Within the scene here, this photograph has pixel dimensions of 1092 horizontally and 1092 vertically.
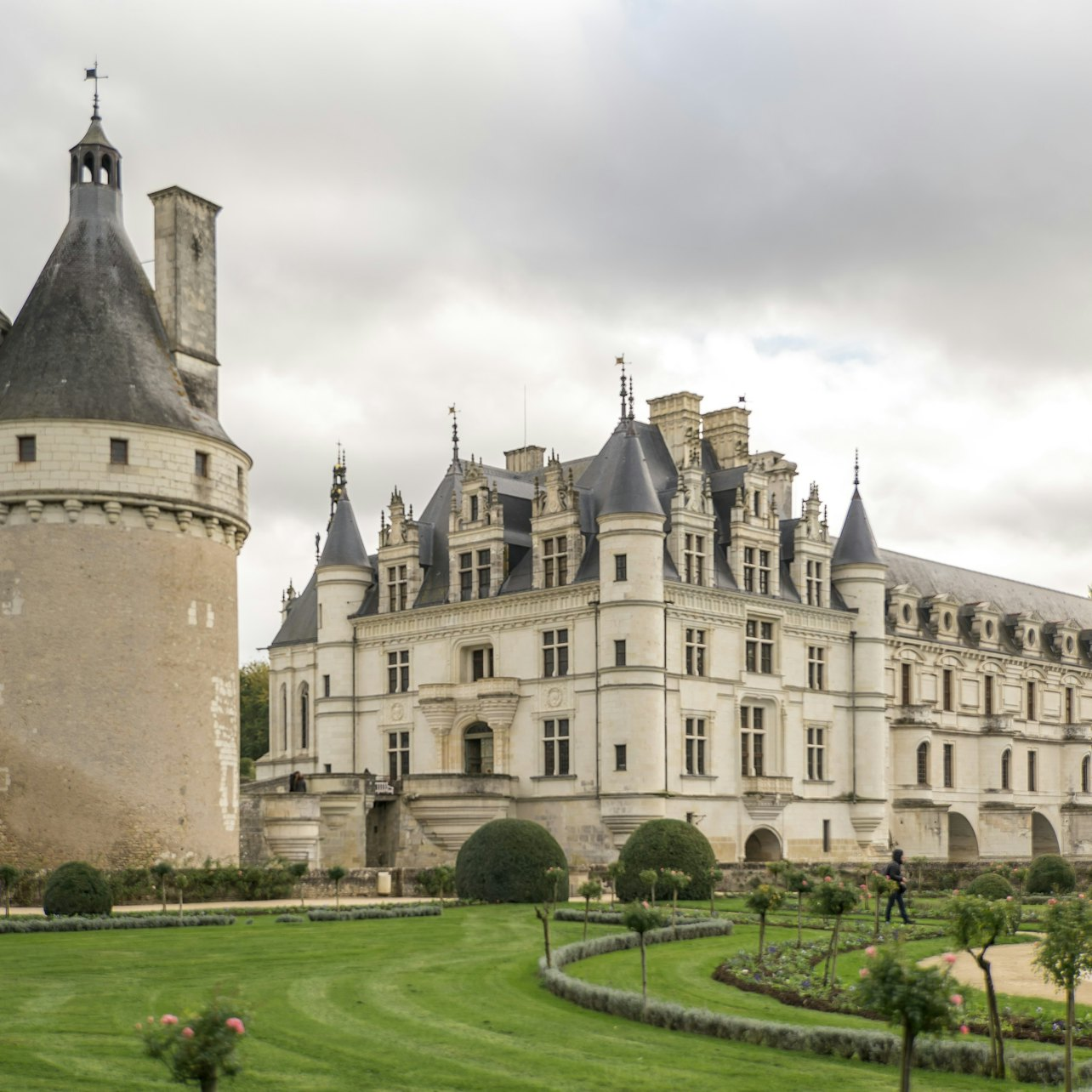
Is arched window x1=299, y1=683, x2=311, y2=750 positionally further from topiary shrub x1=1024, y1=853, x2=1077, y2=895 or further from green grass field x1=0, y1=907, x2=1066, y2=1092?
green grass field x1=0, y1=907, x2=1066, y2=1092

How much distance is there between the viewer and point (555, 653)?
4725 centimetres

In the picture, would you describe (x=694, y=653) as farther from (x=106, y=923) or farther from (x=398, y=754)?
(x=106, y=923)

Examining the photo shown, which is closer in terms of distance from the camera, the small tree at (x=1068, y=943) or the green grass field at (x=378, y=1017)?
the green grass field at (x=378, y=1017)

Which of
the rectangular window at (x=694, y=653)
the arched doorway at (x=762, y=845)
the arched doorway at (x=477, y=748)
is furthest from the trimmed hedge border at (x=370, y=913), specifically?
the arched doorway at (x=762, y=845)

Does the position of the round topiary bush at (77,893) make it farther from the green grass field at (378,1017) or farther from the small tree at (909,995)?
the small tree at (909,995)

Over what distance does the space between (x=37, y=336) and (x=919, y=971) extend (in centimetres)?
2888

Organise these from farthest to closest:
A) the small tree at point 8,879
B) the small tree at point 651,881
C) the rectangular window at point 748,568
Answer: the rectangular window at point 748,568, the small tree at point 8,879, the small tree at point 651,881

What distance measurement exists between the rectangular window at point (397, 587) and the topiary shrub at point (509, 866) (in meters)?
16.6

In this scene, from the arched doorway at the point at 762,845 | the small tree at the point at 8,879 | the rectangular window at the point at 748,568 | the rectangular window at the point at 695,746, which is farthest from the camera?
the rectangular window at the point at 748,568

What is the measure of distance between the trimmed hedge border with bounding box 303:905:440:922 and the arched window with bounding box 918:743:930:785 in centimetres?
2943

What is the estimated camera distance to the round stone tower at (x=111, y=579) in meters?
33.7

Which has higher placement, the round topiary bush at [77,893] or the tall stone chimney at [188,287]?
the tall stone chimney at [188,287]

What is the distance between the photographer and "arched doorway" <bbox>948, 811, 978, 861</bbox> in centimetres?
5989

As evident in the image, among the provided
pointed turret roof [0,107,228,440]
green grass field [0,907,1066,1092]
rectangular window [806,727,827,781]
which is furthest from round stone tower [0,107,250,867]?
rectangular window [806,727,827,781]
